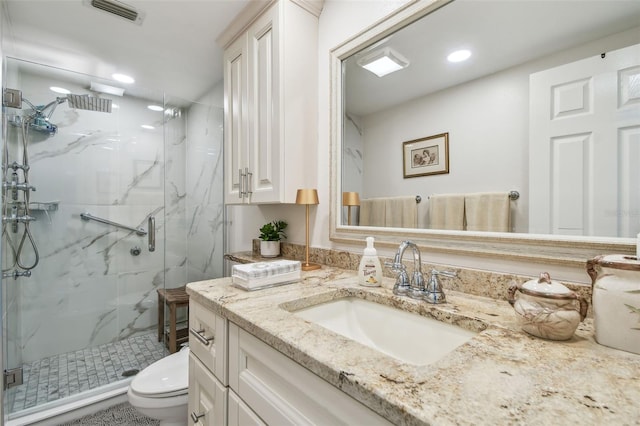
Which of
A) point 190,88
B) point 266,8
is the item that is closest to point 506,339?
point 266,8

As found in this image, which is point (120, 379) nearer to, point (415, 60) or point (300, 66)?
point (300, 66)

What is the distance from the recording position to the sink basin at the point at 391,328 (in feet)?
2.53

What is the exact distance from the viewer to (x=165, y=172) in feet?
8.09

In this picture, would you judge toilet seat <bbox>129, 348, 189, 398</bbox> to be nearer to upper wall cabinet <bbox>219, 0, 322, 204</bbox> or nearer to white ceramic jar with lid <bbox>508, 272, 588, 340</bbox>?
upper wall cabinet <bbox>219, 0, 322, 204</bbox>

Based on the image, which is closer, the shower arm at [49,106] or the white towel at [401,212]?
the white towel at [401,212]

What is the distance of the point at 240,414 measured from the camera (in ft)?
2.49

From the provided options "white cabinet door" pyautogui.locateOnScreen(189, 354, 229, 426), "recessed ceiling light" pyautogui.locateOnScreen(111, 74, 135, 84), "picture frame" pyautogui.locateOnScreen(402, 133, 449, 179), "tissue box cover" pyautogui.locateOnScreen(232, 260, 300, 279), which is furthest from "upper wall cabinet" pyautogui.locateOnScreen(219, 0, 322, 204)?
"recessed ceiling light" pyautogui.locateOnScreen(111, 74, 135, 84)

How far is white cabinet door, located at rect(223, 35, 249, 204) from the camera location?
163 cm

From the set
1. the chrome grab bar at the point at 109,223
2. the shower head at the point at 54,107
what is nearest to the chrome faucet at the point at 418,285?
the chrome grab bar at the point at 109,223

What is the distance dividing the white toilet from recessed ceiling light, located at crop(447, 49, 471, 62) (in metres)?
1.78

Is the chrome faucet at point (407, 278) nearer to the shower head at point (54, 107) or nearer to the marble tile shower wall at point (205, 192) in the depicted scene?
the marble tile shower wall at point (205, 192)

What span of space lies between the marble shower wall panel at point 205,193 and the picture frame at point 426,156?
1.82 m

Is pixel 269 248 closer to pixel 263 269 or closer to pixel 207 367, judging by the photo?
pixel 263 269

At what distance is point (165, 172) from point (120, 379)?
156 centimetres
